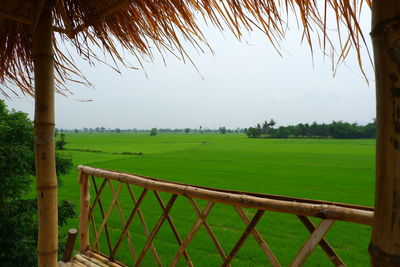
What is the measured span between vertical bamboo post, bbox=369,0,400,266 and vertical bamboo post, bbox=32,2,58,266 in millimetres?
1399

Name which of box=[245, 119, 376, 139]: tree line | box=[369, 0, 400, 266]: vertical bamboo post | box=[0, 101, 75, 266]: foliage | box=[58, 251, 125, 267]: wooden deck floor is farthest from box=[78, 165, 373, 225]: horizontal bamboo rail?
box=[245, 119, 376, 139]: tree line

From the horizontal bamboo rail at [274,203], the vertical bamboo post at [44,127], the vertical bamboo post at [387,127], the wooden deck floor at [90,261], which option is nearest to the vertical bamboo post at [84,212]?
the wooden deck floor at [90,261]

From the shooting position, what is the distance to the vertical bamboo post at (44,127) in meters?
1.37

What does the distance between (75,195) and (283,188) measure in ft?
28.0

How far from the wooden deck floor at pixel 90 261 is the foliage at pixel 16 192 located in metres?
1.30

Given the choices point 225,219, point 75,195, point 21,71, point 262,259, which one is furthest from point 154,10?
point 75,195

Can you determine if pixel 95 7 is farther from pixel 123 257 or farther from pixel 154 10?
pixel 123 257

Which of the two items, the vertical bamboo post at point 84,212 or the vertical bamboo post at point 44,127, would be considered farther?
the vertical bamboo post at point 84,212

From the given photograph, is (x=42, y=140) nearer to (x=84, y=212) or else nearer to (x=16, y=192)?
(x=84, y=212)

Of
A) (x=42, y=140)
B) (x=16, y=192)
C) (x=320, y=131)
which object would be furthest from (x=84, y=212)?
(x=320, y=131)

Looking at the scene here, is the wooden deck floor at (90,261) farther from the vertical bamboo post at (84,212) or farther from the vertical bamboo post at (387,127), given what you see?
the vertical bamboo post at (387,127)

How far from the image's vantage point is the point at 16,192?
3.69 m

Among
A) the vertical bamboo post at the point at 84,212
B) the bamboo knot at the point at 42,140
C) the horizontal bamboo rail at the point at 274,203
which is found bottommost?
the vertical bamboo post at the point at 84,212

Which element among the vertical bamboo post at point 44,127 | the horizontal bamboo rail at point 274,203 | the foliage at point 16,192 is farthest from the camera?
the foliage at point 16,192
